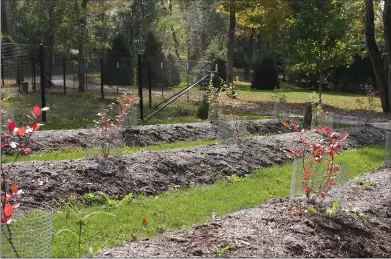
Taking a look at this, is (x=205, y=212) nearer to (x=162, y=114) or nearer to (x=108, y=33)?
(x=162, y=114)

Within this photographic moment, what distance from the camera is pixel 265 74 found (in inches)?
1478

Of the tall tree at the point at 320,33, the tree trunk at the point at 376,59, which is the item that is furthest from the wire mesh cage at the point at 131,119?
the tree trunk at the point at 376,59

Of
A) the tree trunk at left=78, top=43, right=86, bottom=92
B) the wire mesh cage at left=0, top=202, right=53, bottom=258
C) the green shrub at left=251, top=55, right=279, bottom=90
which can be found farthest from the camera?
the green shrub at left=251, top=55, right=279, bottom=90

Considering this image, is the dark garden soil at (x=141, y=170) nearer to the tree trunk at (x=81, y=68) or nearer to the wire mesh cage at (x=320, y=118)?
the wire mesh cage at (x=320, y=118)

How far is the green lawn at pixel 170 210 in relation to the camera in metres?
5.14

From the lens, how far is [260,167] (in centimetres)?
938

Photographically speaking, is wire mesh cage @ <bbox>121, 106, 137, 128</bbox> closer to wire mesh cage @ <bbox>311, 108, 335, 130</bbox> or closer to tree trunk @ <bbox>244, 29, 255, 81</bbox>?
wire mesh cage @ <bbox>311, 108, 335, 130</bbox>

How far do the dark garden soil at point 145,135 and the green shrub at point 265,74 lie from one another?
23528 mm

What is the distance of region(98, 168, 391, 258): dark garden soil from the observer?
4426 millimetres

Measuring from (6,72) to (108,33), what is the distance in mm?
12732

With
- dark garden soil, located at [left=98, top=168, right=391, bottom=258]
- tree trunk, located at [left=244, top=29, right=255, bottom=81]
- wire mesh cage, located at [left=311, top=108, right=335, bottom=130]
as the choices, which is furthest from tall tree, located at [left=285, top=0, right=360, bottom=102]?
tree trunk, located at [left=244, top=29, right=255, bottom=81]

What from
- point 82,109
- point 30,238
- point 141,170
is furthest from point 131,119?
point 30,238

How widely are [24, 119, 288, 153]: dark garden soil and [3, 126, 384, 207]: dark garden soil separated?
1074mm

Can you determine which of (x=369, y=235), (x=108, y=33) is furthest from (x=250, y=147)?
(x=108, y=33)
